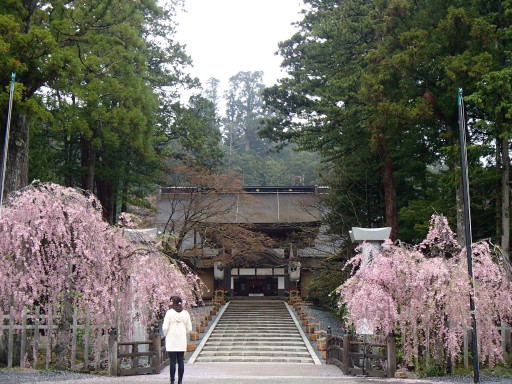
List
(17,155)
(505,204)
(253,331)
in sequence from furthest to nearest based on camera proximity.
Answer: (253,331)
(505,204)
(17,155)

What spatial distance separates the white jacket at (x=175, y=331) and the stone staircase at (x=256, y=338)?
25.7 ft

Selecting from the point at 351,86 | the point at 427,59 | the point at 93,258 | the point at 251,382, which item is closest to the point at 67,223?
the point at 93,258

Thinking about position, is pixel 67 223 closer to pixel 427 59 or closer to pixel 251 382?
pixel 251 382

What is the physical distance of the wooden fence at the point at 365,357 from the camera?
980 cm

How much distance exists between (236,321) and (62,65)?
13625mm

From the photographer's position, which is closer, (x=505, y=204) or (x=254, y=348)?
(x=505, y=204)

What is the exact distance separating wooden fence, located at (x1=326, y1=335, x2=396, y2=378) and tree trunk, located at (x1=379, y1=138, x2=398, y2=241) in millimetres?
6117

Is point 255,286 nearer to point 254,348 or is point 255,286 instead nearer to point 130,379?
→ point 254,348

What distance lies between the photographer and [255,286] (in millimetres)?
30469

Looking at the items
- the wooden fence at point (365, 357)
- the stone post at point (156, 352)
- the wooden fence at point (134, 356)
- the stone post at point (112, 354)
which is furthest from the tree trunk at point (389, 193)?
the stone post at point (112, 354)

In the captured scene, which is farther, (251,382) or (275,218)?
(275,218)

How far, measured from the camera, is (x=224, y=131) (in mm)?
66438

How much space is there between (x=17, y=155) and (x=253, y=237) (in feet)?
47.2

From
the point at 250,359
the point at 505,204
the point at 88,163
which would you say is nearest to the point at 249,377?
the point at 250,359
